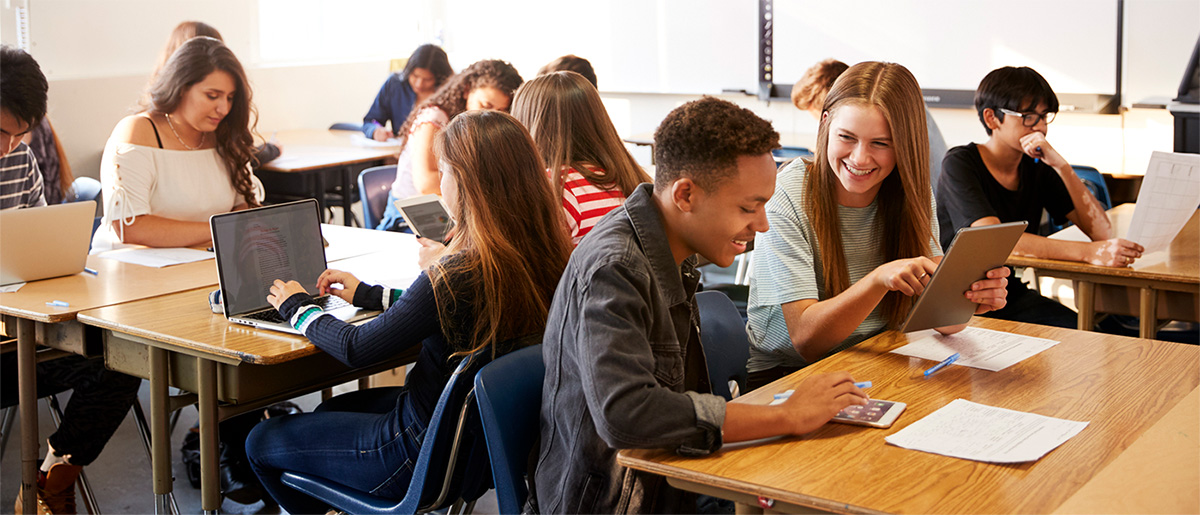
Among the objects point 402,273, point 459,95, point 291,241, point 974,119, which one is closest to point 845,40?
point 974,119

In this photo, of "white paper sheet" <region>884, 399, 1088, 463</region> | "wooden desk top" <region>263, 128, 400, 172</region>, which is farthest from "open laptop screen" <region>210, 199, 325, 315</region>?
"wooden desk top" <region>263, 128, 400, 172</region>

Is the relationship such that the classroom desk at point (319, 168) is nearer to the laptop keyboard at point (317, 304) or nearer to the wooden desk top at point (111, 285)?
the wooden desk top at point (111, 285)

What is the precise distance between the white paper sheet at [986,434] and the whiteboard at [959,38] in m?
4.27

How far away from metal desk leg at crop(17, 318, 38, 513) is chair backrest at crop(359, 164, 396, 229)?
1.56 metres

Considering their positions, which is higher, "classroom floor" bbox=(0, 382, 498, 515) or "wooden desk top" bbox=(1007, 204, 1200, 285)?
"wooden desk top" bbox=(1007, 204, 1200, 285)

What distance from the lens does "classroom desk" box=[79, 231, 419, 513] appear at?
204cm

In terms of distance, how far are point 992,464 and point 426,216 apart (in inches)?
71.8

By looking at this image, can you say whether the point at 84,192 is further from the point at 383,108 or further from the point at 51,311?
the point at 383,108

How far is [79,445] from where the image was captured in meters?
2.54

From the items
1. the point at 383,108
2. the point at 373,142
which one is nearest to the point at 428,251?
the point at 373,142

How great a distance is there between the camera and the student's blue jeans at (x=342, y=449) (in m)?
1.93

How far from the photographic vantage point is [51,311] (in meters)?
2.23

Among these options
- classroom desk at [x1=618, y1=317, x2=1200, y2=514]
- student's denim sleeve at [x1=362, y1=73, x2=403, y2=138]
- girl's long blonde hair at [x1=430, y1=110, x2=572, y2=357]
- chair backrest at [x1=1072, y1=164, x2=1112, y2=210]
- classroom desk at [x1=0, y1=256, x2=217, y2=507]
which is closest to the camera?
classroom desk at [x1=618, y1=317, x2=1200, y2=514]

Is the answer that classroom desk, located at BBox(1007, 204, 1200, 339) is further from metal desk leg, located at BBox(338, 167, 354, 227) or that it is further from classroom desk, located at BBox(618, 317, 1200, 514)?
metal desk leg, located at BBox(338, 167, 354, 227)
